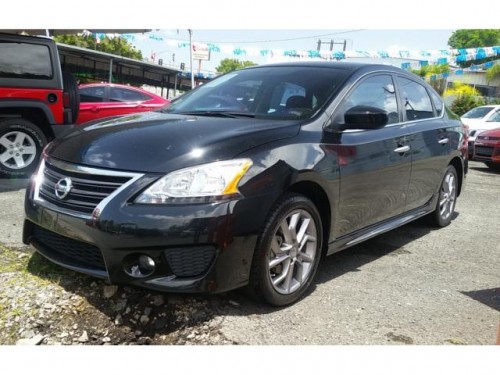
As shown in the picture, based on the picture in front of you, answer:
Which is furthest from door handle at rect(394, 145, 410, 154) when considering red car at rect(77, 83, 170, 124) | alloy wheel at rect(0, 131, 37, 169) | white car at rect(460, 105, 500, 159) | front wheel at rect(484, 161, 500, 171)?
white car at rect(460, 105, 500, 159)

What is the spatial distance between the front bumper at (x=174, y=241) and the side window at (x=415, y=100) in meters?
2.27

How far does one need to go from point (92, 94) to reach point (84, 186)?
703cm

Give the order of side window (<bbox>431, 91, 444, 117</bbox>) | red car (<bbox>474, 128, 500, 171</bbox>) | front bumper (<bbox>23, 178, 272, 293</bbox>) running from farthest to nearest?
red car (<bbox>474, 128, 500, 171</bbox>)
side window (<bbox>431, 91, 444, 117</bbox>)
front bumper (<bbox>23, 178, 272, 293</bbox>)

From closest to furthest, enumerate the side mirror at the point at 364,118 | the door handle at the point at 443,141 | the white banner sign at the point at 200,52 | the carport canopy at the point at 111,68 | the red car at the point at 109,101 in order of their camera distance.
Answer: the side mirror at the point at 364,118
the door handle at the point at 443,141
the red car at the point at 109,101
the carport canopy at the point at 111,68
the white banner sign at the point at 200,52

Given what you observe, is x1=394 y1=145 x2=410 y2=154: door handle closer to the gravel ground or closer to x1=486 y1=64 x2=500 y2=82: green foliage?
the gravel ground

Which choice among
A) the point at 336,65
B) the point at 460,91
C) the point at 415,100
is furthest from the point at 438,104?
the point at 460,91

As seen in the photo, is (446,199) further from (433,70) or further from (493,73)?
(493,73)

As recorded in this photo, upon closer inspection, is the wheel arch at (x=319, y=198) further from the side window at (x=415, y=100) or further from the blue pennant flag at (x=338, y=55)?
the blue pennant flag at (x=338, y=55)

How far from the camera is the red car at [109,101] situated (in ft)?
29.3

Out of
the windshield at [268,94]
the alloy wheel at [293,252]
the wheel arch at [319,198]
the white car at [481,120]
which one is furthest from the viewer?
the white car at [481,120]

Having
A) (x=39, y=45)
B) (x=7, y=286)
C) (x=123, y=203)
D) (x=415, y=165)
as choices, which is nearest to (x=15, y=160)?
(x=39, y=45)

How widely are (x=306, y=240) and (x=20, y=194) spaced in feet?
12.2

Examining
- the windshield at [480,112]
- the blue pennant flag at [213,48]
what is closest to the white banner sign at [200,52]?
the blue pennant flag at [213,48]

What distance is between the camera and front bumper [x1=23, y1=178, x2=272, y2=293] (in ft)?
8.16
